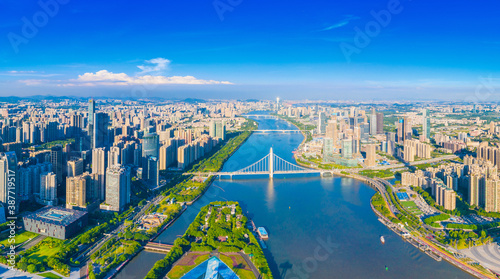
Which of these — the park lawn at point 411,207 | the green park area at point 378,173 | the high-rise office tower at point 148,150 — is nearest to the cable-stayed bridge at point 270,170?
the green park area at point 378,173

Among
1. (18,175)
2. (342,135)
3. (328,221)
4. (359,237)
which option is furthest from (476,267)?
(342,135)

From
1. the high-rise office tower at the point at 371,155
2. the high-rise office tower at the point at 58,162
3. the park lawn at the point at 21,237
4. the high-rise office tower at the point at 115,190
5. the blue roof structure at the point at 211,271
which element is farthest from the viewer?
the high-rise office tower at the point at 371,155

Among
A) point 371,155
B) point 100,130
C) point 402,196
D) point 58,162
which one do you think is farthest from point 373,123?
point 58,162

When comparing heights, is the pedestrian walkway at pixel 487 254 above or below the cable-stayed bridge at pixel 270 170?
below

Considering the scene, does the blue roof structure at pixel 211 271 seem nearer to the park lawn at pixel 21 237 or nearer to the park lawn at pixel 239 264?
the park lawn at pixel 239 264

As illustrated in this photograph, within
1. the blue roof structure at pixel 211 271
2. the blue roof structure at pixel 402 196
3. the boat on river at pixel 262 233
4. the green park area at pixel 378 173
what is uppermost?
the green park area at pixel 378 173

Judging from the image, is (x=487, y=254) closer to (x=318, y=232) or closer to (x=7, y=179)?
(x=318, y=232)

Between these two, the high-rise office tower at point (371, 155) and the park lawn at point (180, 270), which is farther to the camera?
the high-rise office tower at point (371, 155)
